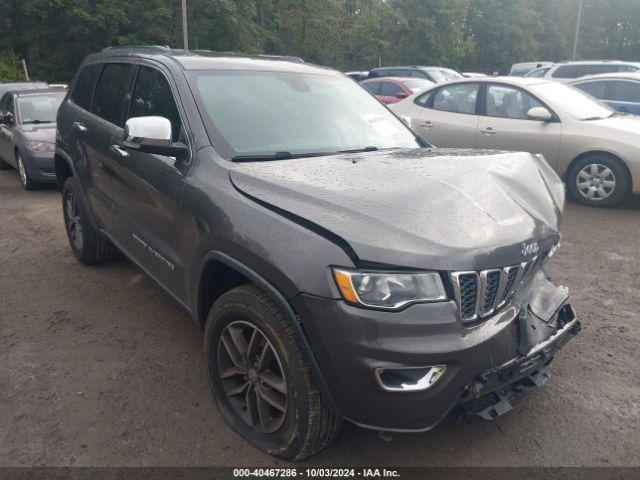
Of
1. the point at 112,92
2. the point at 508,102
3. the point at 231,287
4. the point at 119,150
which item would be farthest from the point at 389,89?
the point at 231,287

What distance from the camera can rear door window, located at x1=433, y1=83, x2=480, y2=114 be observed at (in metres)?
8.19

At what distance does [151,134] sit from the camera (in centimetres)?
288

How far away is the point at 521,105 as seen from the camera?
7680 millimetres

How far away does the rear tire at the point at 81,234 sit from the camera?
4840 millimetres

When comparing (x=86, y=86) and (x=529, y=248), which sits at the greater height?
(x=86, y=86)

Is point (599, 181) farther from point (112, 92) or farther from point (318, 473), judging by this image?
point (318, 473)

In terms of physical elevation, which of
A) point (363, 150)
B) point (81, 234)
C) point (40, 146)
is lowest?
point (81, 234)

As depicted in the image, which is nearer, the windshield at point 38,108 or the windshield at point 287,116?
the windshield at point 287,116

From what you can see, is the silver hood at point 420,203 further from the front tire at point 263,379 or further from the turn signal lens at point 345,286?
the front tire at point 263,379

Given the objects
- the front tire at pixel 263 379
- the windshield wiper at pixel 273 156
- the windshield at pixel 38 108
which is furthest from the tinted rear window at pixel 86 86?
the windshield at pixel 38 108

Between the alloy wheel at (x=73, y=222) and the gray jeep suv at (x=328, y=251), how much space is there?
5.15 feet

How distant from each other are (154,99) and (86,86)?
166 centimetres

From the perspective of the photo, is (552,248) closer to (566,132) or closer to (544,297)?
(544,297)

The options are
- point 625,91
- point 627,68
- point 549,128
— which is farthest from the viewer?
point 627,68
